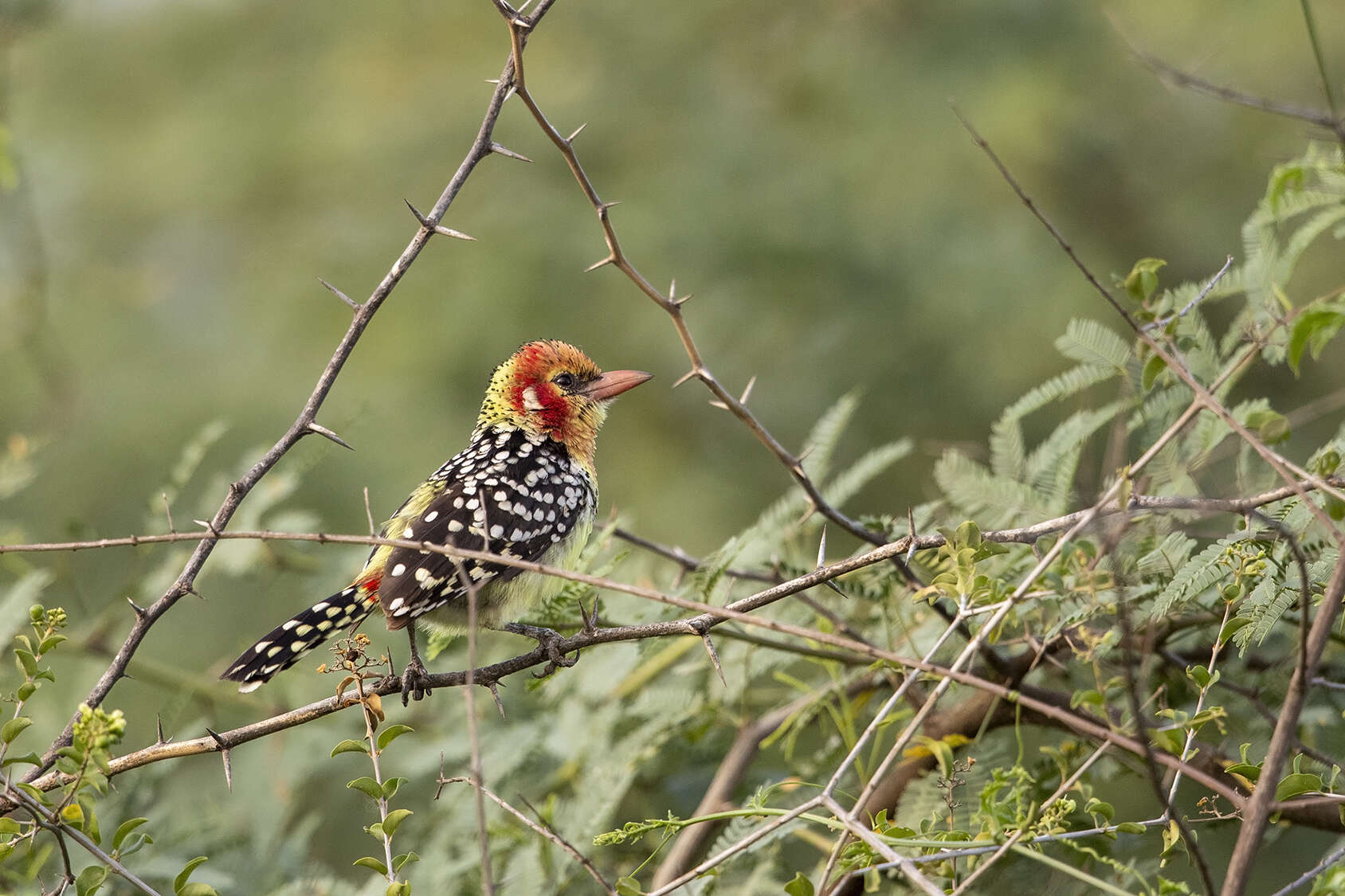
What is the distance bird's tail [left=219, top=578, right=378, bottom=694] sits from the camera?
9.51ft

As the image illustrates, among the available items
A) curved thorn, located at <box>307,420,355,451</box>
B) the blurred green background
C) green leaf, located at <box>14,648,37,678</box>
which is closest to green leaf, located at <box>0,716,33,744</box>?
green leaf, located at <box>14,648,37,678</box>

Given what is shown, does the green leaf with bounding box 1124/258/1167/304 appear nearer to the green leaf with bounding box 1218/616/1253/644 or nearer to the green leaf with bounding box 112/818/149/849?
the green leaf with bounding box 1218/616/1253/644

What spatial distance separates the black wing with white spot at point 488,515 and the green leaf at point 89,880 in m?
1.11

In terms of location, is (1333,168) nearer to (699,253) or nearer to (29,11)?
(699,253)

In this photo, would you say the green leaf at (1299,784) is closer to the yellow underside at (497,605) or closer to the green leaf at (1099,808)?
the green leaf at (1099,808)

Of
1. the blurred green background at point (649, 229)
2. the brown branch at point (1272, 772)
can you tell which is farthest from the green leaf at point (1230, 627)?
the blurred green background at point (649, 229)

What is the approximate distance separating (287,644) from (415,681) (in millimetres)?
374

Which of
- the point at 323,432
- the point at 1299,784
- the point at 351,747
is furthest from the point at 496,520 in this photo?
the point at 1299,784

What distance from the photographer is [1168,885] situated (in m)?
1.80

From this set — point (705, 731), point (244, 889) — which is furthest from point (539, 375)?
point (244, 889)

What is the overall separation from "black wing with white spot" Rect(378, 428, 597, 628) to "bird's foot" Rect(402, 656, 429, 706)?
19 centimetres

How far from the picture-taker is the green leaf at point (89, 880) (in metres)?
2.01

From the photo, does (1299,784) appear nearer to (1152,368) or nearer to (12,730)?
(1152,368)

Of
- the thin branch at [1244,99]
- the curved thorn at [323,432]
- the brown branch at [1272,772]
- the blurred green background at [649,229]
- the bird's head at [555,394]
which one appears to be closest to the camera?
the brown branch at [1272,772]
